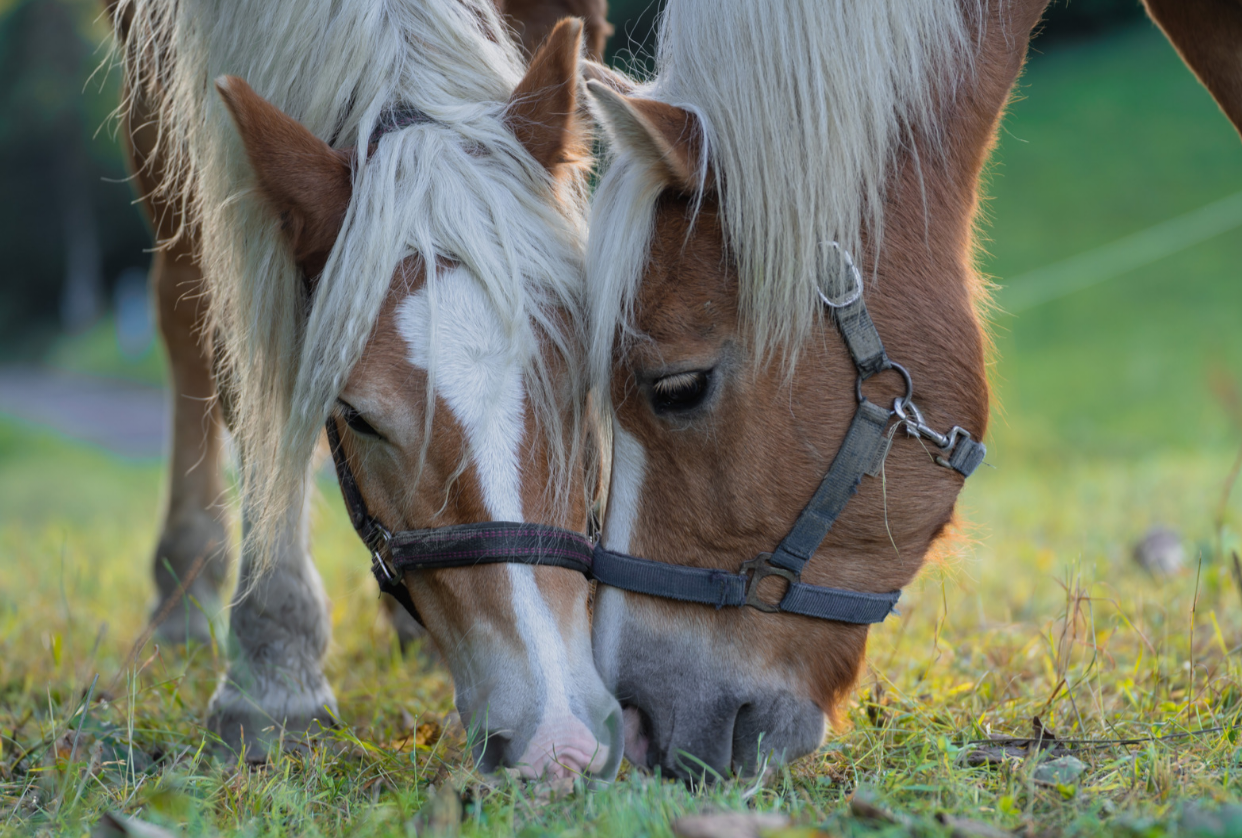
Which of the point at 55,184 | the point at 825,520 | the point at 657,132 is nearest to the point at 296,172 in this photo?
the point at 657,132

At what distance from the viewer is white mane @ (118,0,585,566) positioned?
192 centimetres

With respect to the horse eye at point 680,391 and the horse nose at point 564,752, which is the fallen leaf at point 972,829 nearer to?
the horse nose at point 564,752

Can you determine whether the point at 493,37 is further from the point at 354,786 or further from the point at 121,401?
the point at 121,401

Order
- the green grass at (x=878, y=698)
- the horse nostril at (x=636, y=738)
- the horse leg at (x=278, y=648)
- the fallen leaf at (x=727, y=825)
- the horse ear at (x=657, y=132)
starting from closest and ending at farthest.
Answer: the fallen leaf at (x=727, y=825) → the green grass at (x=878, y=698) → the horse ear at (x=657, y=132) → the horse nostril at (x=636, y=738) → the horse leg at (x=278, y=648)

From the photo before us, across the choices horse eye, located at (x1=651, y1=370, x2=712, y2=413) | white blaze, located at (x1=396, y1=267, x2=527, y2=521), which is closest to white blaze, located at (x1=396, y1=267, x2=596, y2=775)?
white blaze, located at (x1=396, y1=267, x2=527, y2=521)

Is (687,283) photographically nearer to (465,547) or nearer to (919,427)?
(919,427)

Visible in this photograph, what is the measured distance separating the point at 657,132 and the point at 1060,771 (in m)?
1.38

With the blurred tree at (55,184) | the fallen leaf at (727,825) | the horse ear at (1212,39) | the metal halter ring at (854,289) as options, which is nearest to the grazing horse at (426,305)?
the fallen leaf at (727,825)

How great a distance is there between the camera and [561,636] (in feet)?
6.02

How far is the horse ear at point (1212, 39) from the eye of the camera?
233cm

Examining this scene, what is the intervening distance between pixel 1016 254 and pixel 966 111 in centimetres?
1409

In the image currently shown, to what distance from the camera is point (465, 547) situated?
6.04 ft

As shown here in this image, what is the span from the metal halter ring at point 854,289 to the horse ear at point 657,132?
302mm

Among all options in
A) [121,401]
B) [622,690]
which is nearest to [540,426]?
[622,690]
